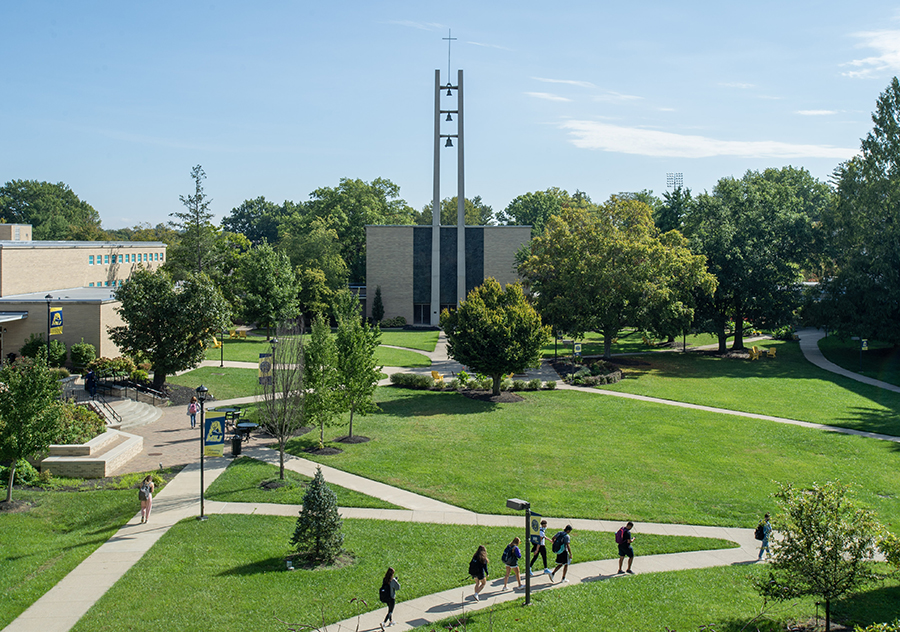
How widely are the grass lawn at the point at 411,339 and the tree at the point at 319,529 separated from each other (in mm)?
38704

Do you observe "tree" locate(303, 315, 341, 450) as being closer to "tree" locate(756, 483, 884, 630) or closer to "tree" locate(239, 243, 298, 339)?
"tree" locate(756, 483, 884, 630)

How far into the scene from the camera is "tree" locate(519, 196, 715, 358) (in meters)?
47.3

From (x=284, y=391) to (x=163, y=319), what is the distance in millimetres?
14809

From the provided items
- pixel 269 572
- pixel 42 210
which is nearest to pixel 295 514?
→ pixel 269 572

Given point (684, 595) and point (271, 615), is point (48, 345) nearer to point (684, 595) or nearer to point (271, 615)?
point (271, 615)

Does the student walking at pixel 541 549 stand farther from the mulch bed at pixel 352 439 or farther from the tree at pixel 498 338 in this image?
the tree at pixel 498 338

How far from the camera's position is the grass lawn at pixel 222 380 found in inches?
1451

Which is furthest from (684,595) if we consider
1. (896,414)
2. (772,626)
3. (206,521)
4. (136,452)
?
(896,414)

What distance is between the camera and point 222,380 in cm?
3950

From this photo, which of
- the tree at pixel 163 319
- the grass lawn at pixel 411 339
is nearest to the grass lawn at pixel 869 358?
the grass lawn at pixel 411 339

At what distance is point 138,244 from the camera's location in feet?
185

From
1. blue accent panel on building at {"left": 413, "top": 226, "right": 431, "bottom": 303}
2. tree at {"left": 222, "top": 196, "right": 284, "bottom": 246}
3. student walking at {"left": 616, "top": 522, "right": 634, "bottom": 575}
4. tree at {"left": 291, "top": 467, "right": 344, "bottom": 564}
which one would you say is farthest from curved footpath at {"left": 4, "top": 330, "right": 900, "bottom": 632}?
tree at {"left": 222, "top": 196, "right": 284, "bottom": 246}

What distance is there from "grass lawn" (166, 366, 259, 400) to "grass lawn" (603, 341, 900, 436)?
69.2 feet

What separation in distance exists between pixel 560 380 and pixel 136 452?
25.5m
